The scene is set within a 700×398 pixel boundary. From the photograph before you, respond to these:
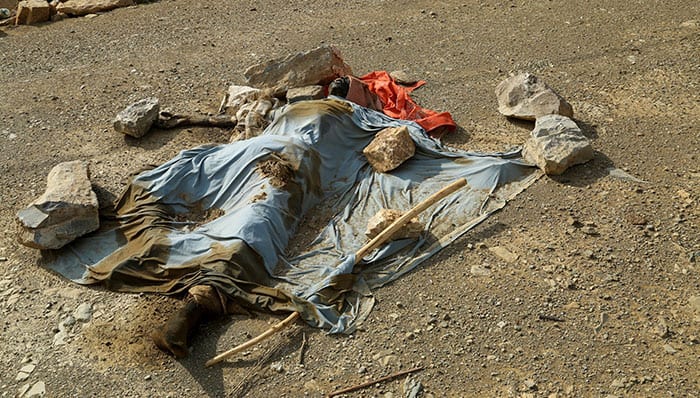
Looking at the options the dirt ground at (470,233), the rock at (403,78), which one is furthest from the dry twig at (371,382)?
the rock at (403,78)

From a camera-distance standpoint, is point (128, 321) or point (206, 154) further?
point (206, 154)

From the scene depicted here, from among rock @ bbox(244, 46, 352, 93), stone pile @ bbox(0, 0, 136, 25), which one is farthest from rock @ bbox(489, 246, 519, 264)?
stone pile @ bbox(0, 0, 136, 25)

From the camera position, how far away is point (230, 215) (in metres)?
6.16

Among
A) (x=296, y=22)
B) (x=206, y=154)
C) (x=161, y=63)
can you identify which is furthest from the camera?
(x=296, y=22)

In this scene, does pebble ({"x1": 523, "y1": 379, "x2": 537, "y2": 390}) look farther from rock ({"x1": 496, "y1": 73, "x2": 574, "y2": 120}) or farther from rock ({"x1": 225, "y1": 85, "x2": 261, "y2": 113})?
rock ({"x1": 225, "y1": 85, "x2": 261, "y2": 113})

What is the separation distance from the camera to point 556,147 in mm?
6699

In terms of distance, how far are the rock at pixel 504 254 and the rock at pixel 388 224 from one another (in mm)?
618

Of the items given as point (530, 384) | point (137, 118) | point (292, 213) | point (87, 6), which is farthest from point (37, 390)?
point (87, 6)

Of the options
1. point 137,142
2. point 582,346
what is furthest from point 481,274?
point 137,142

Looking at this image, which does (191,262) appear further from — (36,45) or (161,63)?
(36,45)

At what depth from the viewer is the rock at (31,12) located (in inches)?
424

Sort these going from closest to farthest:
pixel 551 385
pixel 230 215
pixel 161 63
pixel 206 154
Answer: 1. pixel 551 385
2. pixel 230 215
3. pixel 206 154
4. pixel 161 63

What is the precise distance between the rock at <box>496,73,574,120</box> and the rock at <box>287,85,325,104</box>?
76.9 inches

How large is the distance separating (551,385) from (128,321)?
Answer: 304cm
